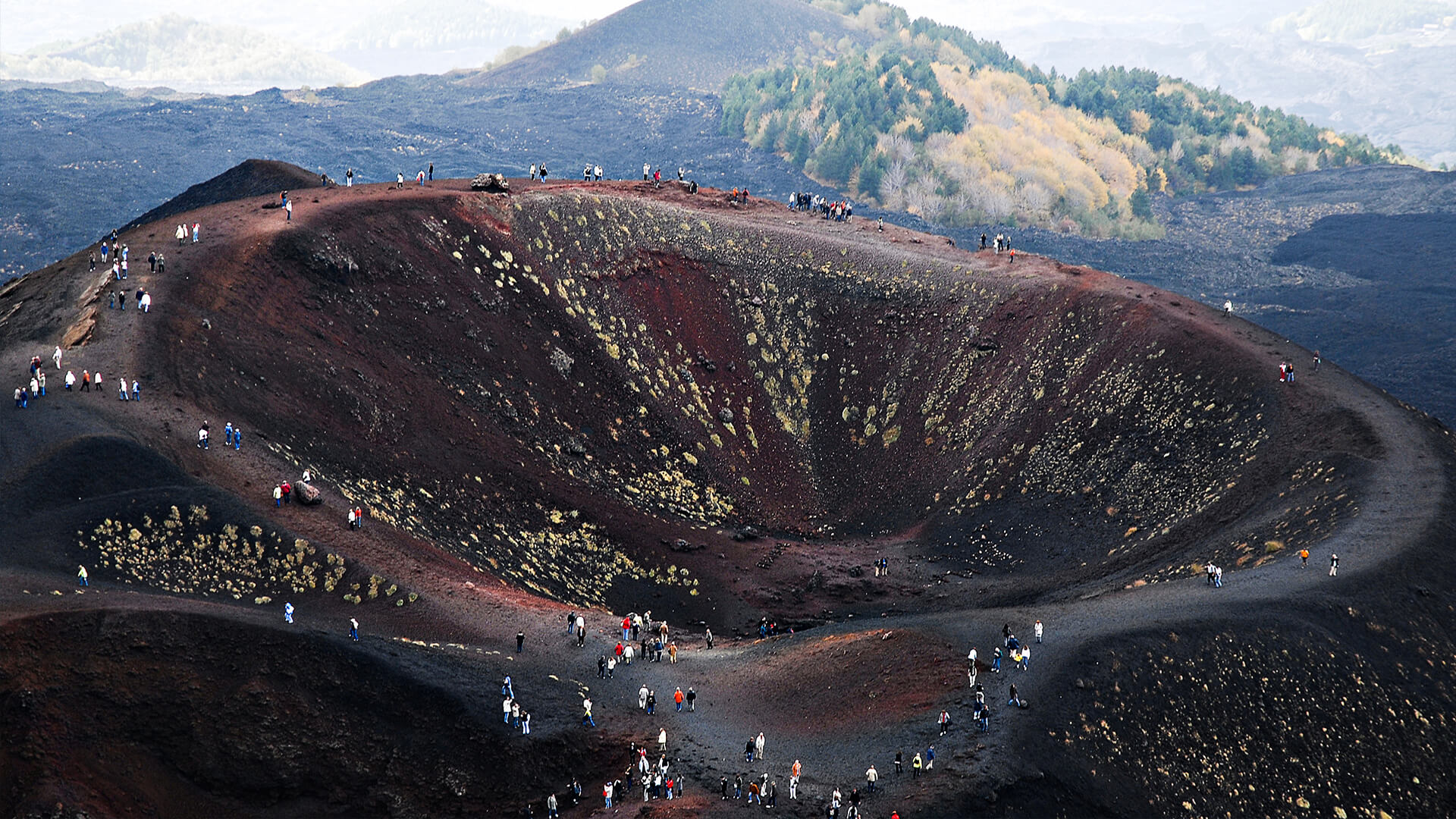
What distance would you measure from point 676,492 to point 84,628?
39.3 metres

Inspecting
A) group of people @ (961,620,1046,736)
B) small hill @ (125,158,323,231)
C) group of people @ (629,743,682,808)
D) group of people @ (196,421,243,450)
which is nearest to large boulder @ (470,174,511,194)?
small hill @ (125,158,323,231)

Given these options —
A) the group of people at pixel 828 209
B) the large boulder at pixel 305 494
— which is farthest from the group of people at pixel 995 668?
the group of people at pixel 828 209

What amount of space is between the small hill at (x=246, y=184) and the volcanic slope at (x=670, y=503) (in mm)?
15606

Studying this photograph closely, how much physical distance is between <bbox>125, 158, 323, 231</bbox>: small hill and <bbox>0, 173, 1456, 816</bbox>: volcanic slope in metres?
15.6

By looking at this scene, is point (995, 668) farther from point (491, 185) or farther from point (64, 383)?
point (491, 185)

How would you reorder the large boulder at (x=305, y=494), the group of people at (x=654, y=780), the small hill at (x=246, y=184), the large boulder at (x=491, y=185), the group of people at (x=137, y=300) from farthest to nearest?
the small hill at (x=246, y=184) → the large boulder at (x=491, y=185) → the group of people at (x=137, y=300) → the large boulder at (x=305, y=494) → the group of people at (x=654, y=780)

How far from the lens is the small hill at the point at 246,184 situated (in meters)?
97.6

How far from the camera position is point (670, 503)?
236 feet

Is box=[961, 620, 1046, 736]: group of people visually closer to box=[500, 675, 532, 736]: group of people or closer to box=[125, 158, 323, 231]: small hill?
box=[500, 675, 532, 736]: group of people

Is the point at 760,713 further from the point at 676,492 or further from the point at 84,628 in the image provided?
the point at 676,492

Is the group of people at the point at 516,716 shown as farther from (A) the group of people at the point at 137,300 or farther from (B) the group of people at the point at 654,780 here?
(A) the group of people at the point at 137,300

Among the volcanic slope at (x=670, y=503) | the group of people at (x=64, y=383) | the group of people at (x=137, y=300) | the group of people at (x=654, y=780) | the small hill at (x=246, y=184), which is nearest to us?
the group of people at (x=654, y=780)

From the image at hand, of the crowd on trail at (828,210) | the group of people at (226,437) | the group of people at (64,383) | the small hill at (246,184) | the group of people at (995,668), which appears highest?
the crowd on trail at (828,210)

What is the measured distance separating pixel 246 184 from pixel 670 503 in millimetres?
51191
